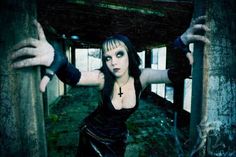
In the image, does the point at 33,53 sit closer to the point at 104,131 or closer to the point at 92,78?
the point at 92,78

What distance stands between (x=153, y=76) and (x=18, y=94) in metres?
1.77

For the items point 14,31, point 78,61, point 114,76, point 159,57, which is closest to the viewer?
point 14,31

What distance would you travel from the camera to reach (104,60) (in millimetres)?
2762

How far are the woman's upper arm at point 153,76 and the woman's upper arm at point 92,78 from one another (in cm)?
62

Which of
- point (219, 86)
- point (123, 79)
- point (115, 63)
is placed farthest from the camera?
point (123, 79)

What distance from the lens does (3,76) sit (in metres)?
1.72

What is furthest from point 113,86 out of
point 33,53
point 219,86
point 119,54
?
point 219,86

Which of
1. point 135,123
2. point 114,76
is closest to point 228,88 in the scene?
point 114,76

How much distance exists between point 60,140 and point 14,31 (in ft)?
17.1

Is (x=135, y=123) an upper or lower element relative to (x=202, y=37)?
lower

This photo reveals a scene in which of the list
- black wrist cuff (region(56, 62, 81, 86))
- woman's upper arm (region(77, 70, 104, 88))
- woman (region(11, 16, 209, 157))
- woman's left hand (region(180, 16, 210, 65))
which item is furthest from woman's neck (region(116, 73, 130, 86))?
woman's left hand (region(180, 16, 210, 65))

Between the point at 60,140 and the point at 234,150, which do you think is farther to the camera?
the point at 60,140

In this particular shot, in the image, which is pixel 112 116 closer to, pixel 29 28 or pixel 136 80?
pixel 136 80

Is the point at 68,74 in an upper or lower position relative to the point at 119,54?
lower
